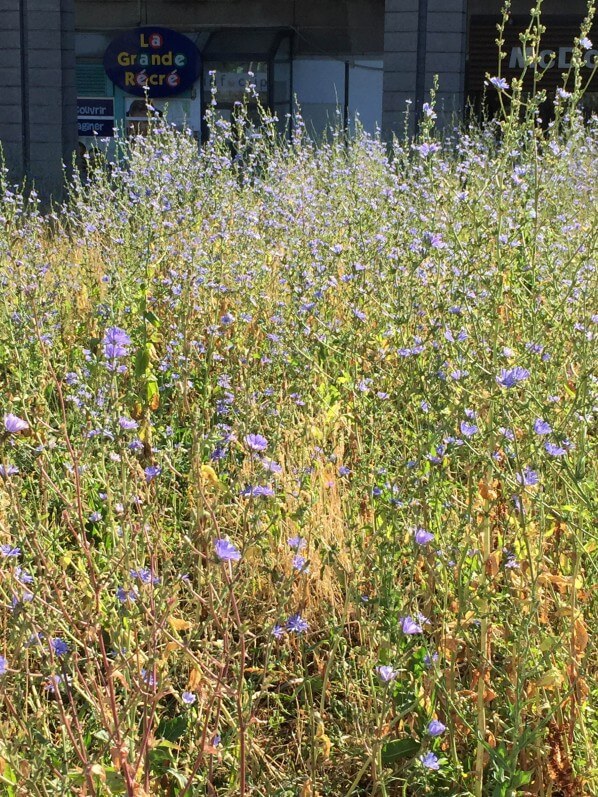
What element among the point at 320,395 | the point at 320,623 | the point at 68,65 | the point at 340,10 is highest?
the point at 340,10

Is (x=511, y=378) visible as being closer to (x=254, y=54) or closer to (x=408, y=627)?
(x=408, y=627)

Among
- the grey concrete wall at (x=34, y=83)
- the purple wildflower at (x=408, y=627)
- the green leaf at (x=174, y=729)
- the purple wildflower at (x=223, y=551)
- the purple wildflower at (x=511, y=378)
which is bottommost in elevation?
the green leaf at (x=174, y=729)

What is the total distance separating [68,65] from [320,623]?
43.0ft

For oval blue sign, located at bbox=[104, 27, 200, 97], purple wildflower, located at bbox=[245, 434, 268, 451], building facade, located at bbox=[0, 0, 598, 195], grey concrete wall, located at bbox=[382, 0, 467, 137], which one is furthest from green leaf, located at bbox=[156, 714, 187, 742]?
oval blue sign, located at bbox=[104, 27, 200, 97]

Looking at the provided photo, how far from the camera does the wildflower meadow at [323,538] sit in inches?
77.2

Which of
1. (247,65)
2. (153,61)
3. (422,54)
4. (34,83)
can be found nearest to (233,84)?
(247,65)

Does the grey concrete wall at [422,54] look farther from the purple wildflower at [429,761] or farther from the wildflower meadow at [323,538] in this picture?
the purple wildflower at [429,761]

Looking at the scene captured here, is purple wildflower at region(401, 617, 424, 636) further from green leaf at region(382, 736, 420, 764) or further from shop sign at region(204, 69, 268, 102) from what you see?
shop sign at region(204, 69, 268, 102)

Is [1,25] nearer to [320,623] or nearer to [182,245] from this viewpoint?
[182,245]

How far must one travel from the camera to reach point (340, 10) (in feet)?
66.3

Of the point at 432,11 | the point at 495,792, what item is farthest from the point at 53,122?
the point at 495,792

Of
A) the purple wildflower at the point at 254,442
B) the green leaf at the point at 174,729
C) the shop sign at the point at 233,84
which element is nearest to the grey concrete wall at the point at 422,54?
the shop sign at the point at 233,84

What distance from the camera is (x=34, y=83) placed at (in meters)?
14.2

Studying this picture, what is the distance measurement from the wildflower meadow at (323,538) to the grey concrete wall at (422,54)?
29.7ft
